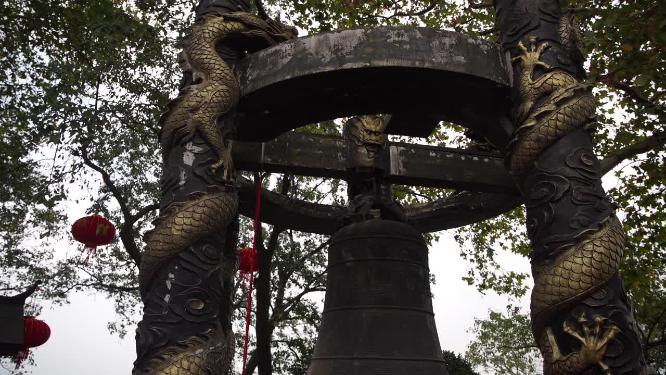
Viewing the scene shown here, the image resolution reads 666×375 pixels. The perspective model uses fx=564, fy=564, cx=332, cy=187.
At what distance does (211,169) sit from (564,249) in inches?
93.9

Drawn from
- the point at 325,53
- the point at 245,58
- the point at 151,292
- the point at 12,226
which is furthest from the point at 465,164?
the point at 12,226

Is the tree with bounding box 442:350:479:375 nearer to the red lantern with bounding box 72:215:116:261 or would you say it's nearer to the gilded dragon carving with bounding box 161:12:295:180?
the red lantern with bounding box 72:215:116:261

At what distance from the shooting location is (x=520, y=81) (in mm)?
4121

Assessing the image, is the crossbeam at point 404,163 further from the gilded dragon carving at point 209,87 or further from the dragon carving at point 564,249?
the dragon carving at point 564,249

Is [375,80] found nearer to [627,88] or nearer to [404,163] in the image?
[404,163]

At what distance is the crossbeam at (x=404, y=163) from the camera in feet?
16.9

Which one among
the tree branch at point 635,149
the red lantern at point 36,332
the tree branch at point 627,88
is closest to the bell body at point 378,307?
the tree branch at point 635,149

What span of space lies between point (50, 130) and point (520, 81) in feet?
27.5

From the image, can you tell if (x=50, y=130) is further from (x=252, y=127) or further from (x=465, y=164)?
(x=465, y=164)

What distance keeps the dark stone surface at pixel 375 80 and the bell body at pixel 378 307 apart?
1213 mm

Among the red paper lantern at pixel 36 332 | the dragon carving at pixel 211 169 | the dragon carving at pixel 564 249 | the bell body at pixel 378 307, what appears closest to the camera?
the dragon carving at pixel 564 249

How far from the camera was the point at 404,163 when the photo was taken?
5.57m

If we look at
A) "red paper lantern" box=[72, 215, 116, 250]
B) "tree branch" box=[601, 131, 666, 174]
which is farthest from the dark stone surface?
"red paper lantern" box=[72, 215, 116, 250]

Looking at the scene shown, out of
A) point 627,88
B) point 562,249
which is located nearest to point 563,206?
point 562,249
